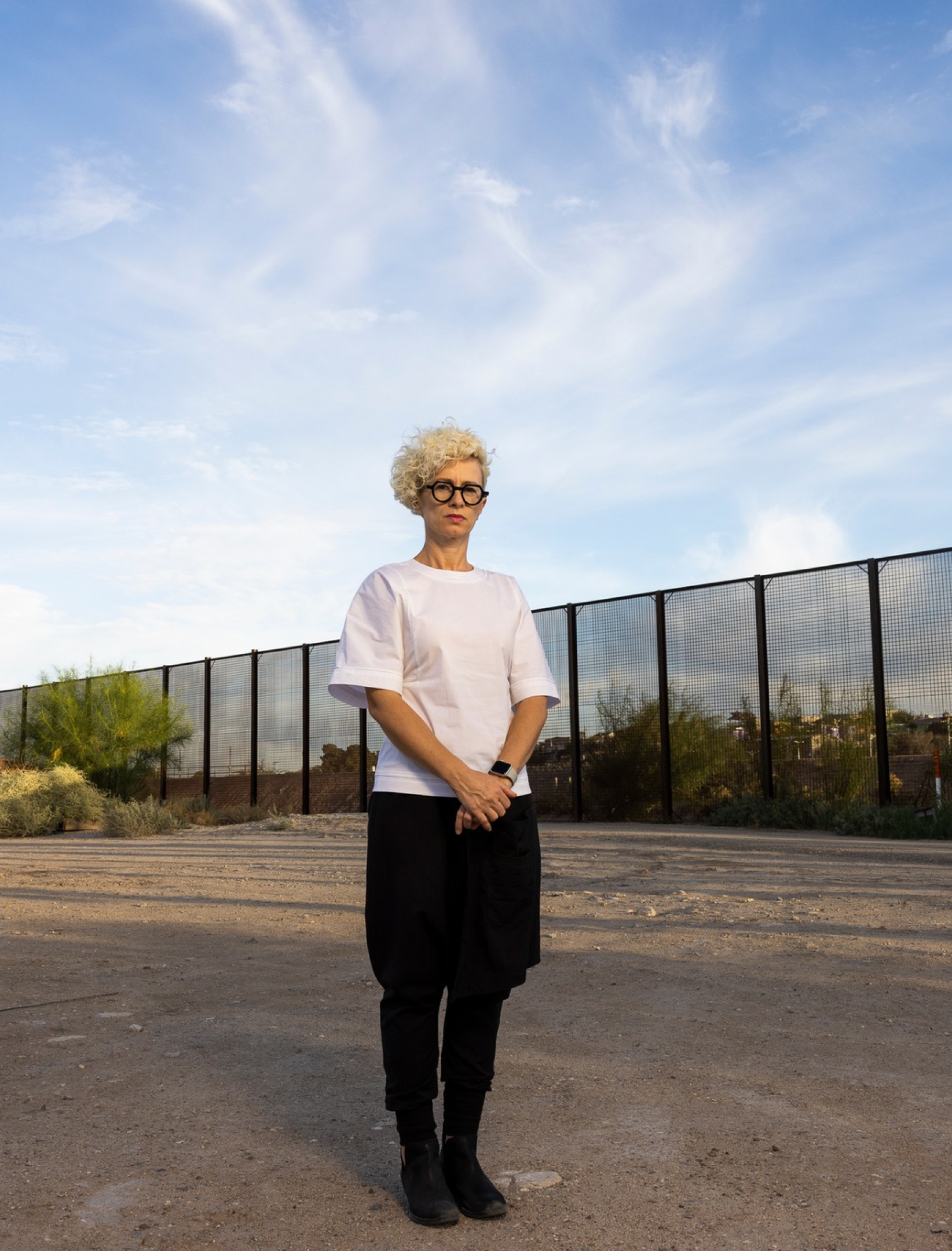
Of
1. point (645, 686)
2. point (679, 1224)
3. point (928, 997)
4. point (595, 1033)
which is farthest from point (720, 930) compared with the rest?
point (645, 686)

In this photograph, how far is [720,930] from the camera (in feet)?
18.4

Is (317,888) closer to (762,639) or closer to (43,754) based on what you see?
(762,639)

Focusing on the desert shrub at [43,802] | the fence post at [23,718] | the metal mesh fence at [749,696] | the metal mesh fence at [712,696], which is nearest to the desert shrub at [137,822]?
the desert shrub at [43,802]

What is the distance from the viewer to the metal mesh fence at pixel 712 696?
610 inches

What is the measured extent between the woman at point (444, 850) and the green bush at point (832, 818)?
11.0 m

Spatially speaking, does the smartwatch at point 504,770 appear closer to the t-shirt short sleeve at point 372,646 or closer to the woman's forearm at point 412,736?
the woman's forearm at point 412,736

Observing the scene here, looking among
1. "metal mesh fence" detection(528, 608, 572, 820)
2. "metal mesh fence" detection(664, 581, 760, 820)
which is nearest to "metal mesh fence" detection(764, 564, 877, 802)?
"metal mesh fence" detection(664, 581, 760, 820)

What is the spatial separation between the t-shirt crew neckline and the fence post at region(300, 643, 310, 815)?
18.5 m

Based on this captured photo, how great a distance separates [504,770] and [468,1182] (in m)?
0.85

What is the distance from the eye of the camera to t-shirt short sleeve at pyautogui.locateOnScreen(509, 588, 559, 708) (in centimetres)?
261

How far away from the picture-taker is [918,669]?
14.0 metres

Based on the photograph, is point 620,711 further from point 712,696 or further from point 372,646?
point 372,646

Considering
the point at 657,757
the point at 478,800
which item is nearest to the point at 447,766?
the point at 478,800

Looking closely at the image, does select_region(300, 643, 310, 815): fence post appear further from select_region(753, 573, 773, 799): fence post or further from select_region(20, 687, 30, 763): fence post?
select_region(753, 573, 773, 799): fence post
